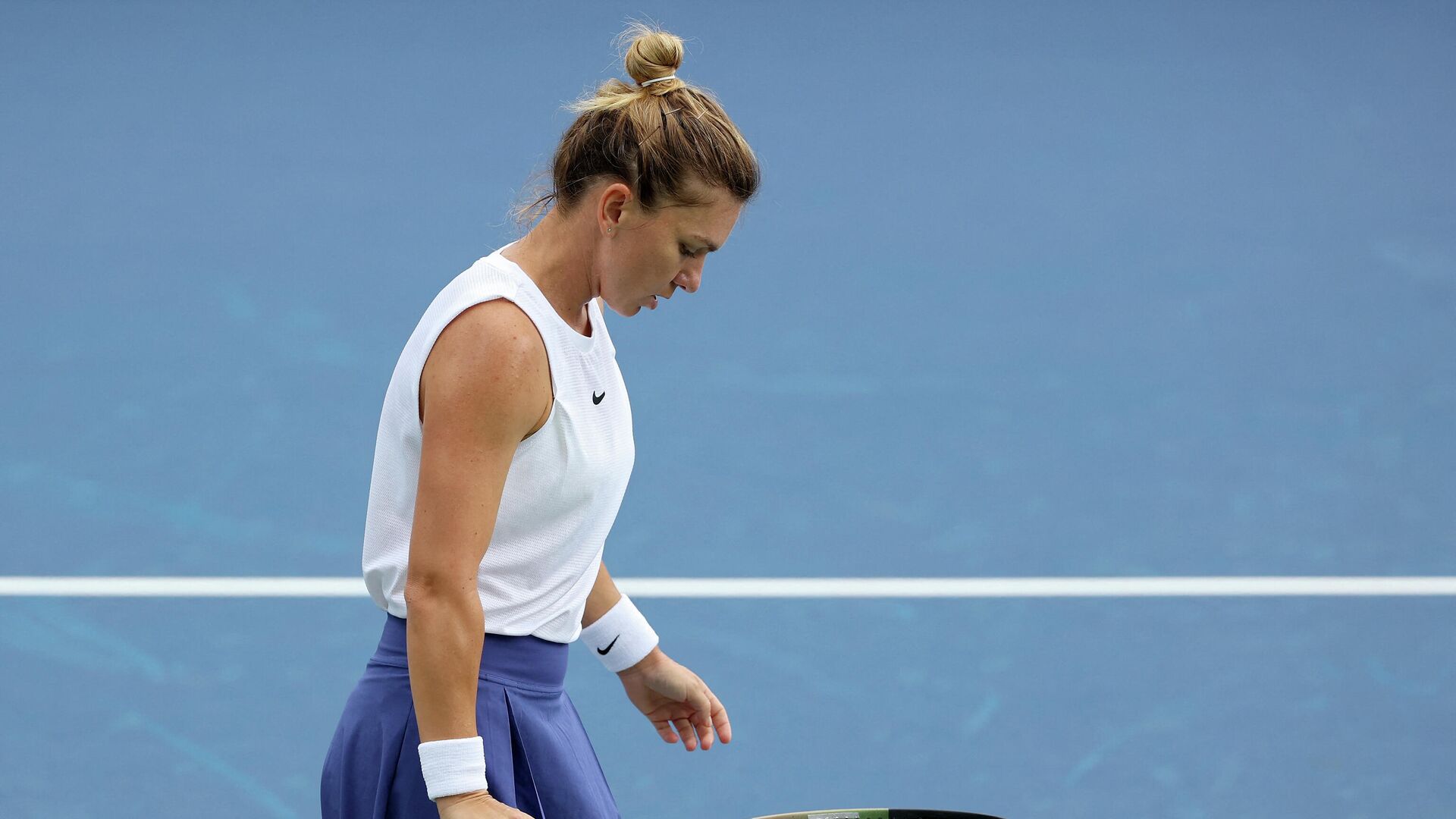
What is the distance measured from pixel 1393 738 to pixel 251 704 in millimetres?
2542

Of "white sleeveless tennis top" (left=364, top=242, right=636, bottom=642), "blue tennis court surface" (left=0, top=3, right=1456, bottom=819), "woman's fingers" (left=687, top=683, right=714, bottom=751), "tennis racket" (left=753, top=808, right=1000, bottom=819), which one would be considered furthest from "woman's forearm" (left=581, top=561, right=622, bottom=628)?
"blue tennis court surface" (left=0, top=3, right=1456, bottom=819)

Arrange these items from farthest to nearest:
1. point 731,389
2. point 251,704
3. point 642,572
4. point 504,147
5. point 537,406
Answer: point 504,147
point 731,389
point 642,572
point 251,704
point 537,406

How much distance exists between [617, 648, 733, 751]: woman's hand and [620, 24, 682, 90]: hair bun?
2.52 feet

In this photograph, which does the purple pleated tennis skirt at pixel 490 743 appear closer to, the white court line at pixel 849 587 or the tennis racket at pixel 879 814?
the tennis racket at pixel 879 814

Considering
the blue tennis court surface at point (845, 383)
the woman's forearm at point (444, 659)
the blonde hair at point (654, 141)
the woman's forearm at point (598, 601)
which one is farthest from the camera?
the blue tennis court surface at point (845, 383)

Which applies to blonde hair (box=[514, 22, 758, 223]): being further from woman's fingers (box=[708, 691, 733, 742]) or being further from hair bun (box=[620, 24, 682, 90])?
woman's fingers (box=[708, 691, 733, 742])

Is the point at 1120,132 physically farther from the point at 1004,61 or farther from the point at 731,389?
the point at 731,389

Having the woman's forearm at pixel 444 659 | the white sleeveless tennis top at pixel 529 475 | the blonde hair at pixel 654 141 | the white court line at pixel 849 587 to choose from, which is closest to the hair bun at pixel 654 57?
the blonde hair at pixel 654 141

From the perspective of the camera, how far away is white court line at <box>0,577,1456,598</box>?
3508 mm

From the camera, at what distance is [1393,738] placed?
3.28 meters

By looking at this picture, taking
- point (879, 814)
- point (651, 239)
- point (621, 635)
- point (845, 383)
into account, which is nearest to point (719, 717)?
point (621, 635)

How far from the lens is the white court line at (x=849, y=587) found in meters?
3.51

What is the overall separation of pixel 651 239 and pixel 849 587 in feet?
7.06

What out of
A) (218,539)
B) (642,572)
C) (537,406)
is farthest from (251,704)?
(537,406)
